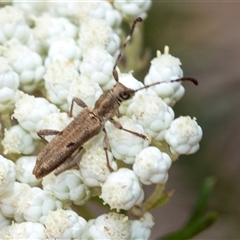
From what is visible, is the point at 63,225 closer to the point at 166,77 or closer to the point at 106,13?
the point at 166,77

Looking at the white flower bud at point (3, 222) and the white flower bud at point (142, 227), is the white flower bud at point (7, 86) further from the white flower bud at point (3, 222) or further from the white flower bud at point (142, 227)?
the white flower bud at point (142, 227)

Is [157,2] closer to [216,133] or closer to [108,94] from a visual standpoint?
[216,133]

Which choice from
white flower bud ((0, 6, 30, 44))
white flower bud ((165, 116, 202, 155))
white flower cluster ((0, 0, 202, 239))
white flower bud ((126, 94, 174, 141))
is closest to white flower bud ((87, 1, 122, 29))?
white flower cluster ((0, 0, 202, 239))

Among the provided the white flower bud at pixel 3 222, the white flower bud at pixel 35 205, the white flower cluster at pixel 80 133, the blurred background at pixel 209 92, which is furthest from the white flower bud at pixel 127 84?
the blurred background at pixel 209 92

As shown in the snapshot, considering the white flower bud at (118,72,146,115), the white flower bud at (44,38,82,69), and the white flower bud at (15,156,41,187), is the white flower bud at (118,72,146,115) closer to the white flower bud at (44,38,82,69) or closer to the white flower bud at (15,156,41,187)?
the white flower bud at (44,38,82,69)

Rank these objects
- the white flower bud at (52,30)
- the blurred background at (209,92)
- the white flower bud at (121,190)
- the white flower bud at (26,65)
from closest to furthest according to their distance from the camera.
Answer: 1. the white flower bud at (121,190)
2. the white flower bud at (26,65)
3. the white flower bud at (52,30)
4. the blurred background at (209,92)

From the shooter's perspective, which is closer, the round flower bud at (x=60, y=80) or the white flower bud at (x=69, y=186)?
the white flower bud at (x=69, y=186)

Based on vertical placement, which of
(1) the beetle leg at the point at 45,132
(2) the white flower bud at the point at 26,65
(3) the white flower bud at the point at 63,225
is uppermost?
(2) the white flower bud at the point at 26,65

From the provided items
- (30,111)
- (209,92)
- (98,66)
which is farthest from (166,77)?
(209,92)
